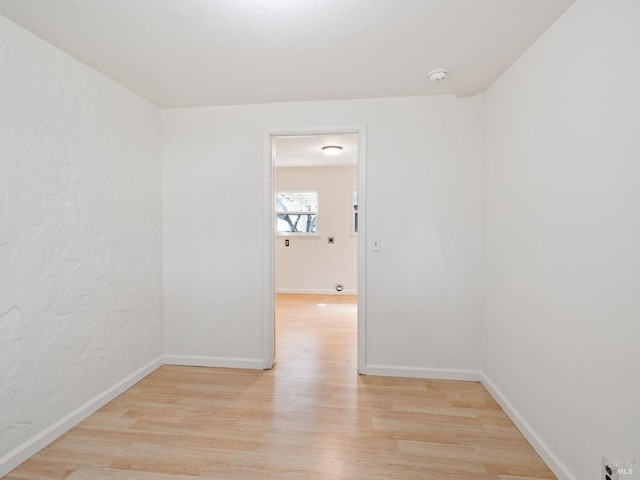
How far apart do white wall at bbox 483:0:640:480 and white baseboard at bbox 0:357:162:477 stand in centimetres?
278

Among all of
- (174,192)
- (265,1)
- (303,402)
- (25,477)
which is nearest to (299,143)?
(174,192)

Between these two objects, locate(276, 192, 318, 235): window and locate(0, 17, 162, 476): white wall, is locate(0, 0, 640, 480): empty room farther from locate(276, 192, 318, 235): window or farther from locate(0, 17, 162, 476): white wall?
locate(276, 192, 318, 235): window

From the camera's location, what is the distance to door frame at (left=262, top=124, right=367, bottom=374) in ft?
8.77

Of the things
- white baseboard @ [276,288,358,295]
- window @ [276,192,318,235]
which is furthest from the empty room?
window @ [276,192,318,235]

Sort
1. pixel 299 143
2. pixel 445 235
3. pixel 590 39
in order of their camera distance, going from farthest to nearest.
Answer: pixel 299 143 < pixel 445 235 < pixel 590 39

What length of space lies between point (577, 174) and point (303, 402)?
214 centimetres

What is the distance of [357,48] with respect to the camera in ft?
6.22

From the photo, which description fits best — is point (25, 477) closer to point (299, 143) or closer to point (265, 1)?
point (265, 1)

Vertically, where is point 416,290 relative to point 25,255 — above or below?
below

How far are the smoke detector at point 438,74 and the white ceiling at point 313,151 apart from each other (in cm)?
147

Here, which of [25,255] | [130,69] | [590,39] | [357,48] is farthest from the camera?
[130,69]

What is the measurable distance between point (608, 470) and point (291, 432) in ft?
4.97

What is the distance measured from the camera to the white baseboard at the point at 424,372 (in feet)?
8.56

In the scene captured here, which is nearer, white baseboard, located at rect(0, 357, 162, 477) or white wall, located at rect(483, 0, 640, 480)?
white wall, located at rect(483, 0, 640, 480)
